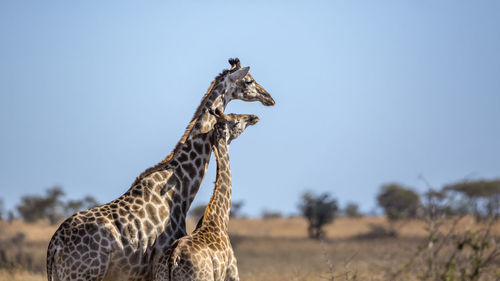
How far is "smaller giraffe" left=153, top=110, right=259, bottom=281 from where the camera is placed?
6457mm

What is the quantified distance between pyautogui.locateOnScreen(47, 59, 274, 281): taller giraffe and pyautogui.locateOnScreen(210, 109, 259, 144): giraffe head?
0.69ft

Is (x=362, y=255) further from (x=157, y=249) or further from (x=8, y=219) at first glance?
(x=8, y=219)

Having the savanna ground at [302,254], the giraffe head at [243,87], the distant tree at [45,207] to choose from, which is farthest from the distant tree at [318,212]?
the giraffe head at [243,87]

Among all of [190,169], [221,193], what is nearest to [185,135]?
[190,169]

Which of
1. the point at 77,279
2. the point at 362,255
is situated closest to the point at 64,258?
the point at 77,279

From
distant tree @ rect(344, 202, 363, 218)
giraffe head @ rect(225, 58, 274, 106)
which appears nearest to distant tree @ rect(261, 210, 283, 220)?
distant tree @ rect(344, 202, 363, 218)

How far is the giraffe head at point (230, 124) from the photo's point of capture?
8.10m

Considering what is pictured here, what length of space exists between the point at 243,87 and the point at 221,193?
1539 mm

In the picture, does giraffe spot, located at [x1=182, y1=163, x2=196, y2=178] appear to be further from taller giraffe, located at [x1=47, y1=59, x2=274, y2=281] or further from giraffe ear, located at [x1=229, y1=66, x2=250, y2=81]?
giraffe ear, located at [x1=229, y1=66, x2=250, y2=81]

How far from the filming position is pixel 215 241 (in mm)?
7113

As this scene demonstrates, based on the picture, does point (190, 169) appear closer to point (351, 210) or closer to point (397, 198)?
point (397, 198)

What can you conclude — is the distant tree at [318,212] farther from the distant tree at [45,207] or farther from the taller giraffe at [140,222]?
the taller giraffe at [140,222]

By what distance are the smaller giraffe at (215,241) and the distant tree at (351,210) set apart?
3706 centimetres

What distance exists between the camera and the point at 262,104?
909 cm
